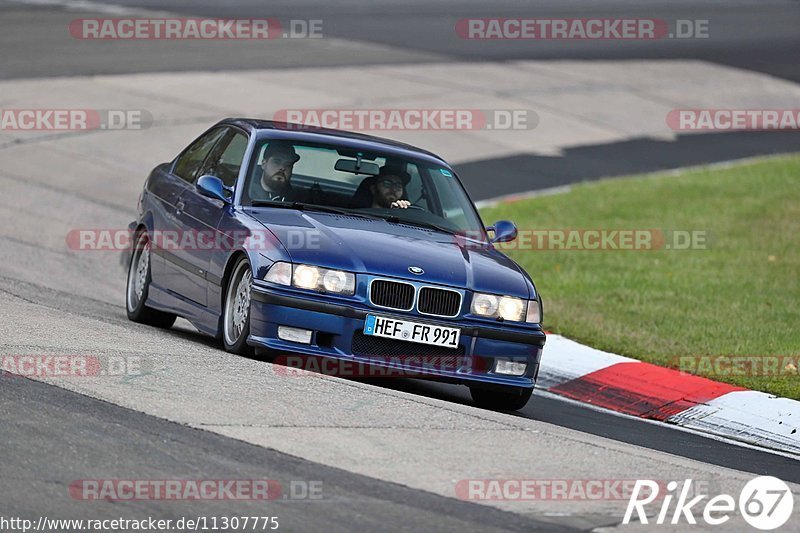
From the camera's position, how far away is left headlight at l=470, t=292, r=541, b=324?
895cm

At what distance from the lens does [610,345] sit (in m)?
11.8

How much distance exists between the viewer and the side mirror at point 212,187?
9742 mm

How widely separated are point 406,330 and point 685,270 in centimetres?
693

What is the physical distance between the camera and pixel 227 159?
34.1 feet

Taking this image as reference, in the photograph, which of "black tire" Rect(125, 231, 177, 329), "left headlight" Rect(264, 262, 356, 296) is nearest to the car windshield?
"left headlight" Rect(264, 262, 356, 296)

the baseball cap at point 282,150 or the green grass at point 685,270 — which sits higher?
the baseball cap at point 282,150

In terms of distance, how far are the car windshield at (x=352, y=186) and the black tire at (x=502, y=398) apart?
3.71ft

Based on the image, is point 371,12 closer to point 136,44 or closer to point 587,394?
point 136,44

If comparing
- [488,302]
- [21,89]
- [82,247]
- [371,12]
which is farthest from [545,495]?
[371,12]

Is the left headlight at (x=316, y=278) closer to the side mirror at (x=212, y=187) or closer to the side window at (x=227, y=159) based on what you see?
the side mirror at (x=212, y=187)

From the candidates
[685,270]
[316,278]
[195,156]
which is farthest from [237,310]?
[685,270]

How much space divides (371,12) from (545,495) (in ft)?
96.9

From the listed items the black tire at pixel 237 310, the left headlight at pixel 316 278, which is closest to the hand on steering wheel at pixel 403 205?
the black tire at pixel 237 310

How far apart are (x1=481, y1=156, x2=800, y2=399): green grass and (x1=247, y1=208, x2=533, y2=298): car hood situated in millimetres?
2598
